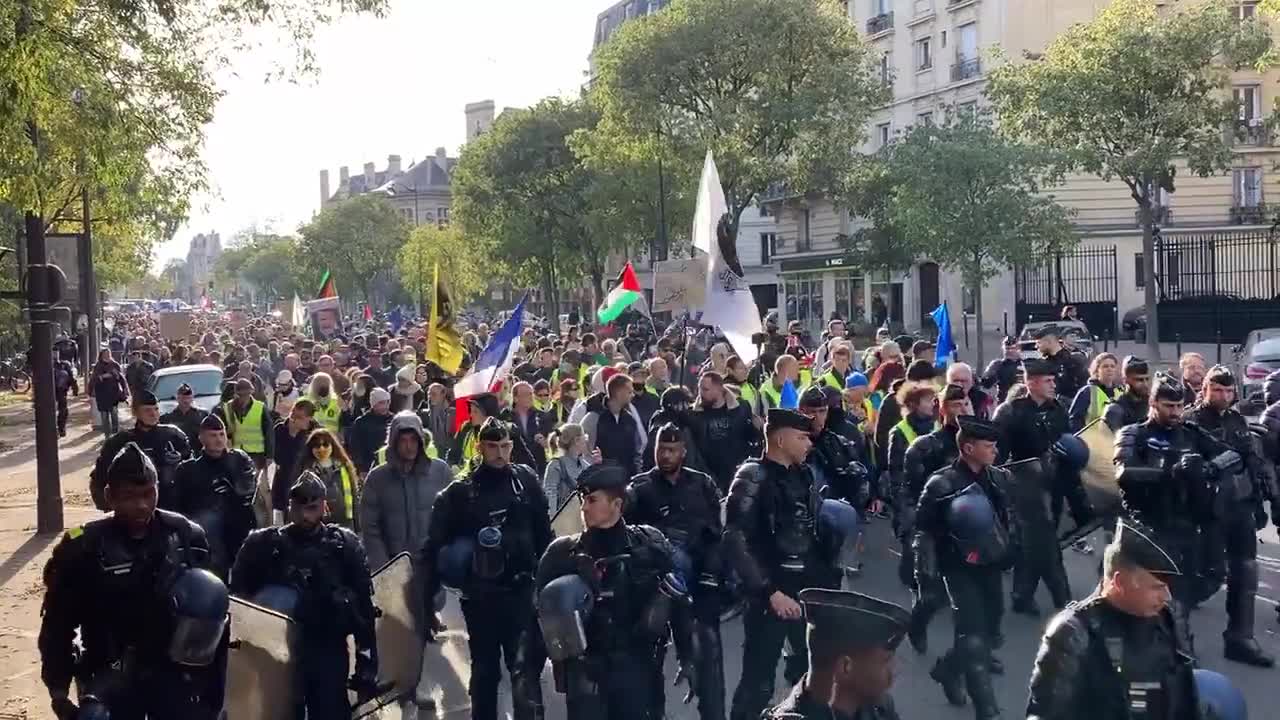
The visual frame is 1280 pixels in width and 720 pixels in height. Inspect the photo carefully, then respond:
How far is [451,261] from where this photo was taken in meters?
61.9

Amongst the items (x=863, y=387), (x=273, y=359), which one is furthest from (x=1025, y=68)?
(x=863, y=387)

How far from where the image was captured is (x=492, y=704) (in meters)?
7.11

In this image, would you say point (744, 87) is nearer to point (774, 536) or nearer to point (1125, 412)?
point (1125, 412)

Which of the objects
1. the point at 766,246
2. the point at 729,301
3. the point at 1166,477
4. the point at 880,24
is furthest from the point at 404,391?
the point at 766,246

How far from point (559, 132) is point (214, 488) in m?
47.9

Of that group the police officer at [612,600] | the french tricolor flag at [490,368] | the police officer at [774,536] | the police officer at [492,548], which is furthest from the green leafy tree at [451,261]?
the police officer at [612,600]

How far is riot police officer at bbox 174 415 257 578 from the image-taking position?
864 centimetres

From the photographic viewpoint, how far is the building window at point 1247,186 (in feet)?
150

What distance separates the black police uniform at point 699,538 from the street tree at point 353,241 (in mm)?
85189

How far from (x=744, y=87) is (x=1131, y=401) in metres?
30.7

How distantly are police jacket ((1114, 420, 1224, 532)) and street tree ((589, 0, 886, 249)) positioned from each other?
29.9 metres

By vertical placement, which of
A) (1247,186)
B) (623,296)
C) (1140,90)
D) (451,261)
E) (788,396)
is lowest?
(788,396)

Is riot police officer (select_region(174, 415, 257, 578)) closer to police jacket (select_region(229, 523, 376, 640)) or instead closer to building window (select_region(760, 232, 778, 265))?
police jacket (select_region(229, 523, 376, 640))

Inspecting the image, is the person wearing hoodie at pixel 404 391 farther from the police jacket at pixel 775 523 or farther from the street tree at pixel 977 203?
the street tree at pixel 977 203
